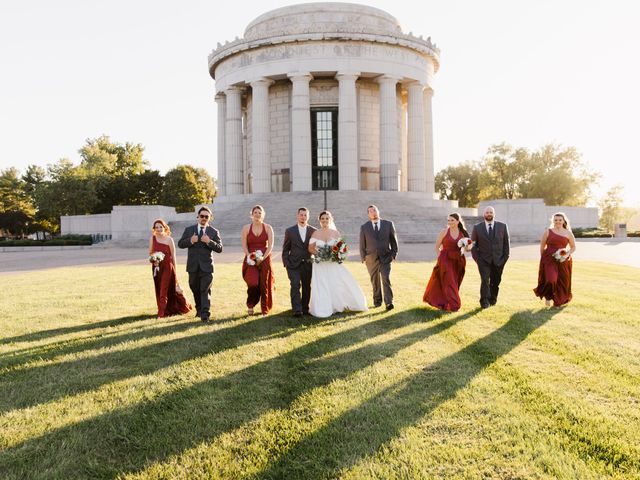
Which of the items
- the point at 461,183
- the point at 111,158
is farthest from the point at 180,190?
the point at 461,183

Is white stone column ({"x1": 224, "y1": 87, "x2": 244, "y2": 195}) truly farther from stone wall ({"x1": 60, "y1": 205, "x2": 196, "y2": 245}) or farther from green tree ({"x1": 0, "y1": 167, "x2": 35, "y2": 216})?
green tree ({"x1": 0, "y1": 167, "x2": 35, "y2": 216})

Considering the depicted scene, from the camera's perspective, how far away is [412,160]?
5200cm

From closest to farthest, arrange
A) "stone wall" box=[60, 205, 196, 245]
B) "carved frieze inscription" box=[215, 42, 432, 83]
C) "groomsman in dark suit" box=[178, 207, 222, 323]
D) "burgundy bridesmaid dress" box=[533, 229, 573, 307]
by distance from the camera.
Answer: "groomsman in dark suit" box=[178, 207, 222, 323] < "burgundy bridesmaid dress" box=[533, 229, 573, 307] < "stone wall" box=[60, 205, 196, 245] < "carved frieze inscription" box=[215, 42, 432, 83]

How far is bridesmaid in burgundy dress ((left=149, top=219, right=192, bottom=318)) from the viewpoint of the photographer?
10414 millimetres

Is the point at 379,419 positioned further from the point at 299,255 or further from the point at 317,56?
the point at 317,56

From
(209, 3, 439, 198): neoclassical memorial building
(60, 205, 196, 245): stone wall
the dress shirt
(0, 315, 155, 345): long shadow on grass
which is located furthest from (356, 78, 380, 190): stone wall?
(0, 315, 155, 345): long shadow on grass

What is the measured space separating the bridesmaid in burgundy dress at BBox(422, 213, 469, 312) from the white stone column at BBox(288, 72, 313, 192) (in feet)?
122

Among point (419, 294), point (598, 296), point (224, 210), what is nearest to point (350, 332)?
point (419, 294)

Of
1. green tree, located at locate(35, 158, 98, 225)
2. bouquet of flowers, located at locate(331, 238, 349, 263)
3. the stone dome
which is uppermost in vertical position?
the stone dome

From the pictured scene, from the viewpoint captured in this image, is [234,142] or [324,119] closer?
[324,119]

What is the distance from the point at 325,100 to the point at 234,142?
1024 cm

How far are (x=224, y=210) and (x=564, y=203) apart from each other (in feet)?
143

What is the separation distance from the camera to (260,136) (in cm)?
4972

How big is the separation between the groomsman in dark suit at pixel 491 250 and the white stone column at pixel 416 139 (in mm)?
40781
